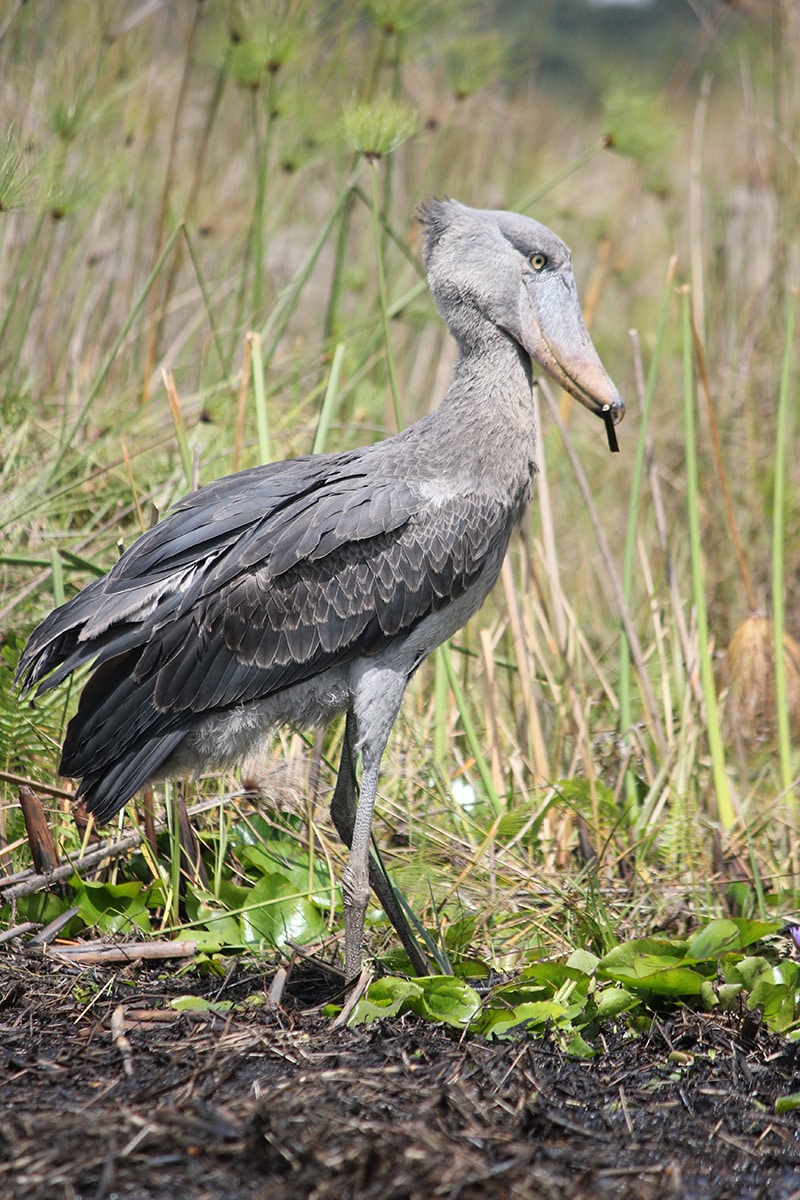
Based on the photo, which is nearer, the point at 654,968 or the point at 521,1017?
the point at 521,1017

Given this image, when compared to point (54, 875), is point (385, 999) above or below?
below

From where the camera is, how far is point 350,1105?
7.98 ft

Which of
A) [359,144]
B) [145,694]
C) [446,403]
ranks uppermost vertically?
[359,144]

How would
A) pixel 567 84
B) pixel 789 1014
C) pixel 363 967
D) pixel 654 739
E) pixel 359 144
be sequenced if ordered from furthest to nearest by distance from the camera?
1. pixel 567 84
2. pixel 654 739
3. pixel 359 144
4. pixel 363 967
5. pixel 789 1014

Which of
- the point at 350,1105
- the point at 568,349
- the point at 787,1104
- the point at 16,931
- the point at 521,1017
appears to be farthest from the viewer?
the point at 568,349

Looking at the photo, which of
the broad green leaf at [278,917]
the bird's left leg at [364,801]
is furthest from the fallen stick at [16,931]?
the bird's left leg at [364,801]

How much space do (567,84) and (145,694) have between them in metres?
8.28

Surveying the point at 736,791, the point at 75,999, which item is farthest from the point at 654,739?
the point at 75,999

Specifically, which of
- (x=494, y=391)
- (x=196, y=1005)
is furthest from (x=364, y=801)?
(x=494, y=391)

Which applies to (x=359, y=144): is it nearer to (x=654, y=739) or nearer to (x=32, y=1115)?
(x=654, y=739)

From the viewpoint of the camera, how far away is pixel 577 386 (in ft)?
11.1

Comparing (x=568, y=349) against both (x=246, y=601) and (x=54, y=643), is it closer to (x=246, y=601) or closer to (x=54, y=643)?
(x=246, y=601)

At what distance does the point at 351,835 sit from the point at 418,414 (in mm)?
2994

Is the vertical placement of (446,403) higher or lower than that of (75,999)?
higher
